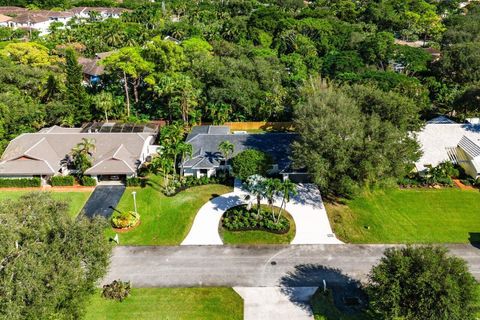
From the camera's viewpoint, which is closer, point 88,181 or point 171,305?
point 171,305

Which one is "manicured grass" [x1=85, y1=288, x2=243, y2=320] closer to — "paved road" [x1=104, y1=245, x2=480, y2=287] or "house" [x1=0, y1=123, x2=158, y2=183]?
"paved road" [x1=104, y1=245, x2=480, y2=287]

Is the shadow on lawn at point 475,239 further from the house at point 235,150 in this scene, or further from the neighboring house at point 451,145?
the house at point 235,150

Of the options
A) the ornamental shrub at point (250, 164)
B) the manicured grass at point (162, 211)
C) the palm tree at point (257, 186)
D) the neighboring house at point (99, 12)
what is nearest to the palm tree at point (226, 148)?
the ornamental shrub at point (250, 164)

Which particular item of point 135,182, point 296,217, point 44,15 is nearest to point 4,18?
point 44,15

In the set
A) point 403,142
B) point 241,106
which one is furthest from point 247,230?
point 241,106

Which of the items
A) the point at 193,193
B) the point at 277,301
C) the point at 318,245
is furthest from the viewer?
the point at 193,193

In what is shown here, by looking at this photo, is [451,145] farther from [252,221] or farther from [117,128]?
[117,128]

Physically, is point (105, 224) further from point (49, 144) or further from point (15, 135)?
point (15, 135)
